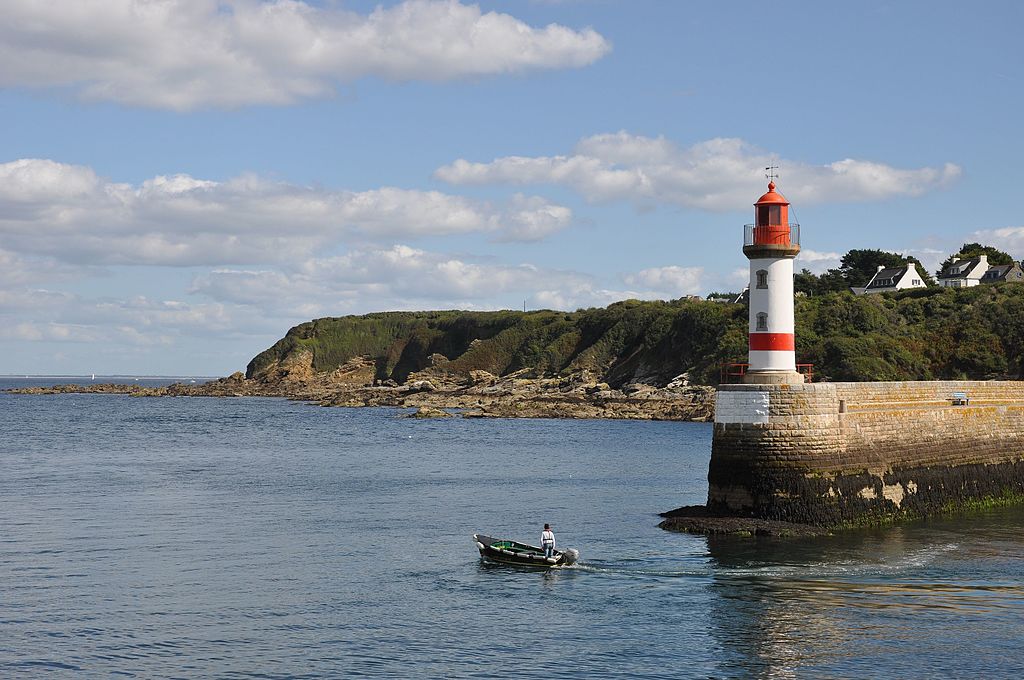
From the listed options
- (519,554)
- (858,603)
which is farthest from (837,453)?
(519,554)

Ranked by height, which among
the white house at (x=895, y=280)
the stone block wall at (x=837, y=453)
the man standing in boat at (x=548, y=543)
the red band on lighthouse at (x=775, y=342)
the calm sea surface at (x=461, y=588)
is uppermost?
the white house at (x=895, y=280)

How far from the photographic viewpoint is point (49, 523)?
3853 cm

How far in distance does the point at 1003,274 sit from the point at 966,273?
5585 mm

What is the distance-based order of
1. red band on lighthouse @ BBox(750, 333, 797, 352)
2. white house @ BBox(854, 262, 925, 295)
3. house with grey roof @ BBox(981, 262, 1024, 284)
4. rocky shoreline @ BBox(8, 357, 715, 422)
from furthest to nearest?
white house @ BBox(854, 262, 925, 295) → house with grey roof @ BBox(981, 262, 1024, 284) → rocky shoreline @ BBox(8, 357, 715, 422) → red band on lighthouse @ BBox(750, 333, 797, 352)

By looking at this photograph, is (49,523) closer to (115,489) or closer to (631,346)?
(115,489)

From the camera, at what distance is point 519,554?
30484 millimetres

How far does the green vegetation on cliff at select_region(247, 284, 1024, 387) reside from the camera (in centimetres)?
8856

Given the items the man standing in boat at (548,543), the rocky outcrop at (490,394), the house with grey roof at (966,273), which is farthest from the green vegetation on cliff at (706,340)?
the man standing in boat at (548,543)

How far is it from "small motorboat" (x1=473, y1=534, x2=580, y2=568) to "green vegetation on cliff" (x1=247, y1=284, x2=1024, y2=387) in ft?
199

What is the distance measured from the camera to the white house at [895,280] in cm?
12350

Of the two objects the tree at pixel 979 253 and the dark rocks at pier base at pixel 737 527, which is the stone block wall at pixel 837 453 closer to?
the dark rocks at pier base at pixel 737 527

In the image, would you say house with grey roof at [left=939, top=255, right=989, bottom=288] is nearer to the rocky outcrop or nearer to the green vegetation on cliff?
the green vegetation on cliff

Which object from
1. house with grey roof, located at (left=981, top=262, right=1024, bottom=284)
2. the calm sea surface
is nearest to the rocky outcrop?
house with grey roof, located at (left=981, top=262, right=1024, bottom=284)

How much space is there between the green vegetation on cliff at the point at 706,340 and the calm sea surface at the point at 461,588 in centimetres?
4436
